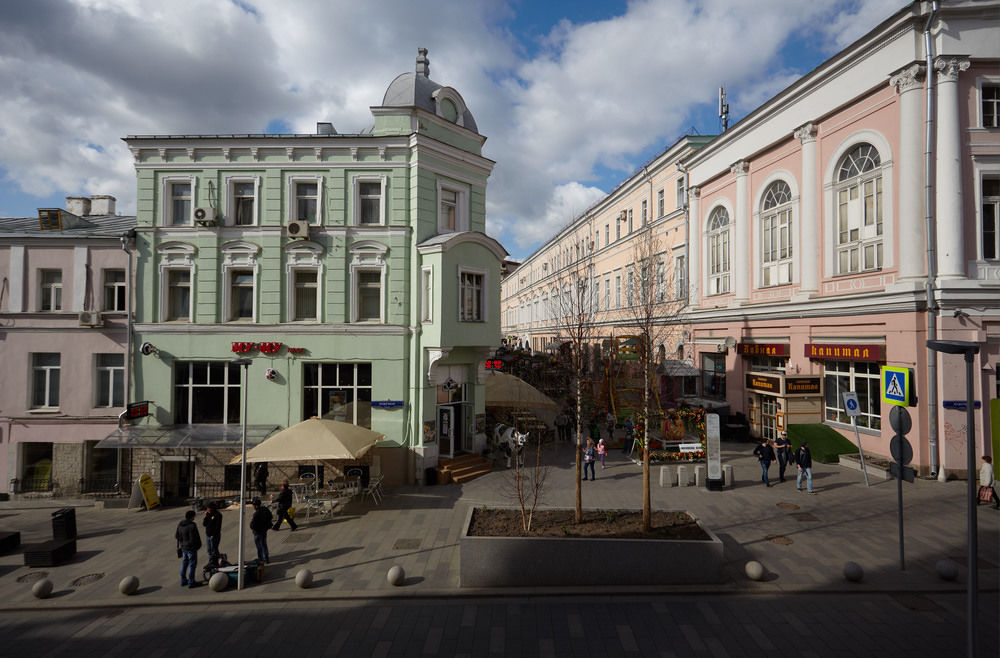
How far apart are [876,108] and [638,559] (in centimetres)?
1868

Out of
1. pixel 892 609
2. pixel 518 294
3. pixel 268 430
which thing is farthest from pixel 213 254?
pixel 518 294

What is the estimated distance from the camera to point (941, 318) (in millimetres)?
15984

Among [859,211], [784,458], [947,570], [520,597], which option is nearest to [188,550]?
[520,597]

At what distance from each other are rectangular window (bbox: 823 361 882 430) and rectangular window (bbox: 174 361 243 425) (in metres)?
23.1

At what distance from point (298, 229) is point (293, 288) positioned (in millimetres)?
2144

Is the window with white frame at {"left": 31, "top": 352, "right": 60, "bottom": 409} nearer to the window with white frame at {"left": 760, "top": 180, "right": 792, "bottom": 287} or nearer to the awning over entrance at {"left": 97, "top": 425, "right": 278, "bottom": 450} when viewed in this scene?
the awning over entrance at {"left": 97, "top": 425, "right": 278, "bottom": 450}

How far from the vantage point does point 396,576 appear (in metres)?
10.0

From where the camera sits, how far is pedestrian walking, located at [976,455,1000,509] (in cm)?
1352

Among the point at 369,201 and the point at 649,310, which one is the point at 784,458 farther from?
the point at 369,201

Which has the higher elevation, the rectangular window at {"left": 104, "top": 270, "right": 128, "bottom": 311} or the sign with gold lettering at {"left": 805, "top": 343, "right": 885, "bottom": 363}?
the rectangular window at {"left": 104, "top": 270, "right": 128, "bottom": 311}

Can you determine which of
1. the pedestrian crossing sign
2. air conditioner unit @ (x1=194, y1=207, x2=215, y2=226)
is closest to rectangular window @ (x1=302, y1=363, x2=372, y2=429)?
air conditioner unit @ (x1=194, y1=207, x2=215, y2=226)

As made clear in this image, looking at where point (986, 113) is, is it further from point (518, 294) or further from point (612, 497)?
point (518, 294)

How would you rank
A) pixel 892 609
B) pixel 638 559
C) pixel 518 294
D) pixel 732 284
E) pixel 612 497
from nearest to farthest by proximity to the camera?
pixel 892 609 → pixel 638 559 → pixel 612 497 → pixel 732 284 → pixel 518 294

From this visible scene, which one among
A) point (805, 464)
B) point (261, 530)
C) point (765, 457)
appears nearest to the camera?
point (261, 530)
